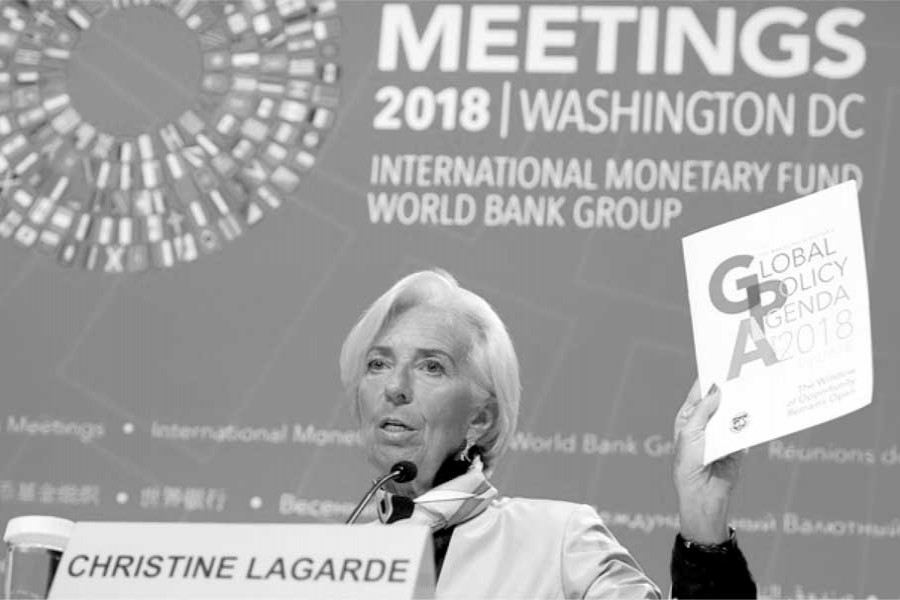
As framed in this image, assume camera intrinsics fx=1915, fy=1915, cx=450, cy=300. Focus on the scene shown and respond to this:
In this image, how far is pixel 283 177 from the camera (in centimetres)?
449

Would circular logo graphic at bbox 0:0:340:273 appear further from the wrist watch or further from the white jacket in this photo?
the wrist watch

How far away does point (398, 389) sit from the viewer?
321 centimetres

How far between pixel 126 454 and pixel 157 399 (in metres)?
0.14

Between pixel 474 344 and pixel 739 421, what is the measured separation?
2.80ft

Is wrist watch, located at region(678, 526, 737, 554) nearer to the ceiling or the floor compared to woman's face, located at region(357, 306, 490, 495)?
nearer to the floor

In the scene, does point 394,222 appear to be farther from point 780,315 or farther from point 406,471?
point 780,315

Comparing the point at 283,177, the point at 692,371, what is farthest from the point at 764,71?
the point at 283,177

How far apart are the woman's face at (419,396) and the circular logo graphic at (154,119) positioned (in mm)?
1280

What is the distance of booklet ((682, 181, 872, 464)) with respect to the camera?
8.05 feet

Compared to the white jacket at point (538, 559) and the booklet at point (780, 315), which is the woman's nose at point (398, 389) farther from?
the booklet at point (780, 315)

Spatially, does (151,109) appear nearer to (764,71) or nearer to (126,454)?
(126,454)

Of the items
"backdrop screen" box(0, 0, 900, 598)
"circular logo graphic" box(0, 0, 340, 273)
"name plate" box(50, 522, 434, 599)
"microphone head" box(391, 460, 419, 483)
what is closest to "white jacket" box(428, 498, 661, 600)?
"microphone head" box(391, 460, 419, 483)

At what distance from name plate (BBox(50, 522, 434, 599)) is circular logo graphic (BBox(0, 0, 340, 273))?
224 centimetres

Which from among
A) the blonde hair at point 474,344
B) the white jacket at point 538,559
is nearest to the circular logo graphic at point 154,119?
the blonde hair at point 474,344
